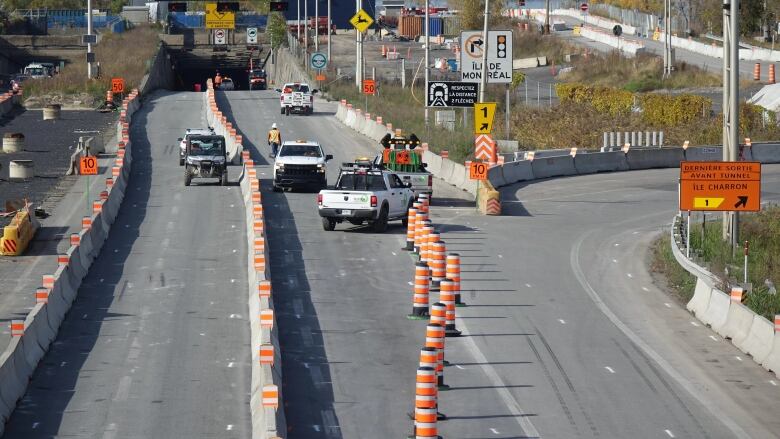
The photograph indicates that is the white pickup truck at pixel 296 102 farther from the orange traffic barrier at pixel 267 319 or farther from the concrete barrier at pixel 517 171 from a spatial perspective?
the orange traffic barrier at pixel 267 319

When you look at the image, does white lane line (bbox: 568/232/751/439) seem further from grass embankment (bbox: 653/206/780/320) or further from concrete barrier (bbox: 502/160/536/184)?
concrete barrier (bbox: 502/160/536/184)

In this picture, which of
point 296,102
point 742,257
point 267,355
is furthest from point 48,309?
point 296,102

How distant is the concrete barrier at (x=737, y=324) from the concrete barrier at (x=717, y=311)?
130mm

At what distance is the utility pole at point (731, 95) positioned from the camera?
111 feet

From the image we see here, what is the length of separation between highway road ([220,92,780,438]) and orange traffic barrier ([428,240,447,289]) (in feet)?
2.17

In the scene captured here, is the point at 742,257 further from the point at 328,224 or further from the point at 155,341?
the point at 155,341

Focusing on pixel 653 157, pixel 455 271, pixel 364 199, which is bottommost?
A: pixel 455 271

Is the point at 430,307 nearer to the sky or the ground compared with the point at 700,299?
nearer to the ground

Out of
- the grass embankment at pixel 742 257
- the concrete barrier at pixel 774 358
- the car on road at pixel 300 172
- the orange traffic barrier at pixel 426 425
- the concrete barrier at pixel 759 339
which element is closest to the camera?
the orange traffic barrier at pixel 426 425

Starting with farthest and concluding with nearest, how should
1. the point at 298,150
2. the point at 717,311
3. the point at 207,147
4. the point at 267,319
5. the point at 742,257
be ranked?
the point at 207,147, the point at 298,150, the point at 742,257, the point at 717,311, the point at 267,319

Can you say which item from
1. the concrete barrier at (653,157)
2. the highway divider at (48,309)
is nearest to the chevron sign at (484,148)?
the highway divider at (48,309)

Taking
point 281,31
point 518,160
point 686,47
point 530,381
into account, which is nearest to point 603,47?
point 686,47

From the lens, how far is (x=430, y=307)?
2805 centimetres

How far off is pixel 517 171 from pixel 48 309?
1154 inches
